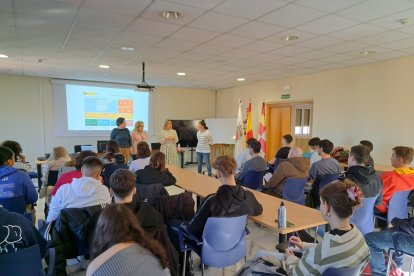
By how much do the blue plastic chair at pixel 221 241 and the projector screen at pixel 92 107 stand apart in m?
6.91

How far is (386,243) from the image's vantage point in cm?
239

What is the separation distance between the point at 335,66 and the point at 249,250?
449 centimetres

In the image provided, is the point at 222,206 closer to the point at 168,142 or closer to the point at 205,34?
the point at 205,34

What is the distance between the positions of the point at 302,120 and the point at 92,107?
602cm

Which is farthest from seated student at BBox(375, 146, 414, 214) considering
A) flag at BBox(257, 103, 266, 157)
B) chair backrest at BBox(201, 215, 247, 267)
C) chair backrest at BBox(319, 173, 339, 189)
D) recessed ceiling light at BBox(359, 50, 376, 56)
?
flag at BBox(257, 103, 266, 157)

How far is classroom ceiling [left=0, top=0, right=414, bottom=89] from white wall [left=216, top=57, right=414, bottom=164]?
A: 35 cm

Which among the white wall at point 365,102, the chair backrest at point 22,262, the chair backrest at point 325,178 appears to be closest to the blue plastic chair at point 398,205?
the chair backrest at point 325,178

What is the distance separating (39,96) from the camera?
25.2ft

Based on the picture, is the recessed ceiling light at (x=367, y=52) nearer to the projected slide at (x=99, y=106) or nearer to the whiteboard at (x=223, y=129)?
the whiteboard at (x=223, y=129)

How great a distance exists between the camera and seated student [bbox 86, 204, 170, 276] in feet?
3.55

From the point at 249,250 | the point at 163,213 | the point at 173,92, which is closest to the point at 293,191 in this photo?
the point at 249,250

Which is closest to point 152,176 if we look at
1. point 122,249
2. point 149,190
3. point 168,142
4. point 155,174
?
point 155,174

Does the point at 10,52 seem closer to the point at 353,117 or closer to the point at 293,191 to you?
the point at 293,191

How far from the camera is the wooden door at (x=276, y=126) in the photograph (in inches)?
304
